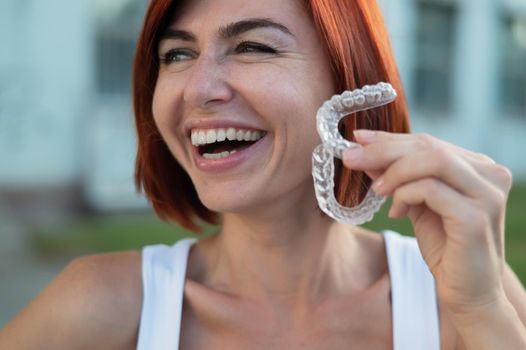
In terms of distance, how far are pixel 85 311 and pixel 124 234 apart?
17.0 ft

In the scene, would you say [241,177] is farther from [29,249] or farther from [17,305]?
[29,249]

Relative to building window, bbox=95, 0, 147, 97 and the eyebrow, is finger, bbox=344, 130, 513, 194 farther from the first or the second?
building window, bbox=95, 0, 147, 97

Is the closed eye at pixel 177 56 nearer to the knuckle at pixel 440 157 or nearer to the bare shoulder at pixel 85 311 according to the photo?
the bare shoulder at pixel 85 311

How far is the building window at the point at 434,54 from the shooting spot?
1248 cm

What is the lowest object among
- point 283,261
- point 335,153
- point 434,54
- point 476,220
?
point 283,261

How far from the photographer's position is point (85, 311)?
1.68 meters

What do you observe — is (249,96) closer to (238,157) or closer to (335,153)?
(238,157)

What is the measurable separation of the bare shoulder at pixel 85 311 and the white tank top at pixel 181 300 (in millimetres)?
38

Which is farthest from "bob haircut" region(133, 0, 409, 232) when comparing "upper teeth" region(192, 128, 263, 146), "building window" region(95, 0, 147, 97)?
"building window" region(95, 0, 147, 97)

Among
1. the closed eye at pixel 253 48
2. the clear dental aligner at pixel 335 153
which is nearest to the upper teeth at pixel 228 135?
the closed eye at pixel 253 48

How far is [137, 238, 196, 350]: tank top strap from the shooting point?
1.69 meters

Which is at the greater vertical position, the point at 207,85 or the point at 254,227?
the point at 207,85

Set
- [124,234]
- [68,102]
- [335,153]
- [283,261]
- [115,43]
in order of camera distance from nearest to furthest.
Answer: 1. [335,153]
2. [283,261]
3. [124,234]
4. [68,102]
5. [115,43]

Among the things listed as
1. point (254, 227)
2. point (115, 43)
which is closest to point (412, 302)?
point (254, 227)
